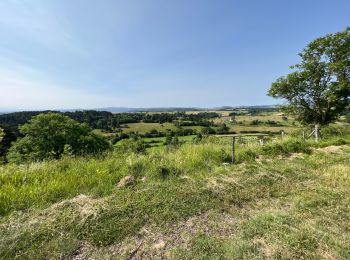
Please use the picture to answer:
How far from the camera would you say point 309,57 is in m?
16.1

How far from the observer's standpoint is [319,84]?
16.0 m

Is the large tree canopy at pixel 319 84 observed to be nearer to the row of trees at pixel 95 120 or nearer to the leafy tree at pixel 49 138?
the leafy tree at pixel 49 138

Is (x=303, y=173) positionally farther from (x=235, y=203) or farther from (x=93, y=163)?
(x=93, y=163)

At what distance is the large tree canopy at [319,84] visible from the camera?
14.9 m

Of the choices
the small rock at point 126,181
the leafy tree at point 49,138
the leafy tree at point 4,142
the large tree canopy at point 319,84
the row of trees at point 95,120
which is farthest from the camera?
the row of trees at point 95,120

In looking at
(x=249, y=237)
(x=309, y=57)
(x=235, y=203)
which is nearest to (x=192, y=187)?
(x=235, y=203)

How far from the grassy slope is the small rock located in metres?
0.21

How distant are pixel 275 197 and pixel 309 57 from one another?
52.5ft

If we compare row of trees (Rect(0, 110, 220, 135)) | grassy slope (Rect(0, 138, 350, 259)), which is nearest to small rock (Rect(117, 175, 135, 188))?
grassy slope (Rect(0, 138, 350, 259))

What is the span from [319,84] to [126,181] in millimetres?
17199

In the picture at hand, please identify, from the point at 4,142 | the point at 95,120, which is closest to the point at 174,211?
the point at 4,142

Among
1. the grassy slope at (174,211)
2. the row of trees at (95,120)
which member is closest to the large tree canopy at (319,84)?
the grassy slope at (174,211)

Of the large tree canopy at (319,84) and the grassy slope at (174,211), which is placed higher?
the large tree canopy at (319,84)

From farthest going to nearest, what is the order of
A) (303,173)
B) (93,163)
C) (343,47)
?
(343,47) < (93,163) < (303,173)
